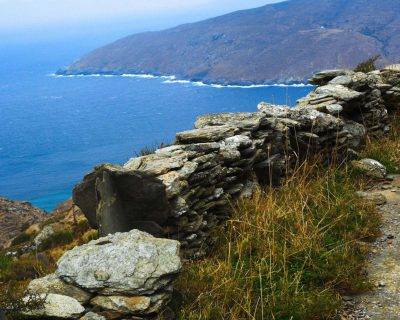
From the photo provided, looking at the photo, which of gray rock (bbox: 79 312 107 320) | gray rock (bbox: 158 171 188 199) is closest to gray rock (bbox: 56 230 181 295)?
gray rock (bbox: 79 312 107 320)

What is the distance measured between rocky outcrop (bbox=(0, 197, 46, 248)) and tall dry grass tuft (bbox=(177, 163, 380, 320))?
104 ft

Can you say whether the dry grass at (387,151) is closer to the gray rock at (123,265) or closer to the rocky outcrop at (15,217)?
the gray rock at (123,265)

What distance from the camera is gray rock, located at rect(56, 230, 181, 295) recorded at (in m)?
5.67

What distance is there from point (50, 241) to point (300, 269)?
19.1 metres

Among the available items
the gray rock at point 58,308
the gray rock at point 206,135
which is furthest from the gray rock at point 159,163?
the gray rock at point 58,308

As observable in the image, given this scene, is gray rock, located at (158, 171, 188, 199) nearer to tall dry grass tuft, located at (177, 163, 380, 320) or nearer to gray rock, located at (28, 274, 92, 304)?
tall dry grass tuft, located at (177, 163, 380, 320)

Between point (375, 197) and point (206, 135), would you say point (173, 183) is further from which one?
point (375, 197)

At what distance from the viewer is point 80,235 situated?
2197cm

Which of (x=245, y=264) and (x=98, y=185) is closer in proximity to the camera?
(x=245, y=264)

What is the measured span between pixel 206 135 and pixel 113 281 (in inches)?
192

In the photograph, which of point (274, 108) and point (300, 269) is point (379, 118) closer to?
point (274, 108)

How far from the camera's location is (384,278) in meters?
6.96

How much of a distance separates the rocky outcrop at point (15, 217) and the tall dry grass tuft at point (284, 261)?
1243 inches

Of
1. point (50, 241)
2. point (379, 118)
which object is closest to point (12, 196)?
point (50, 241)
